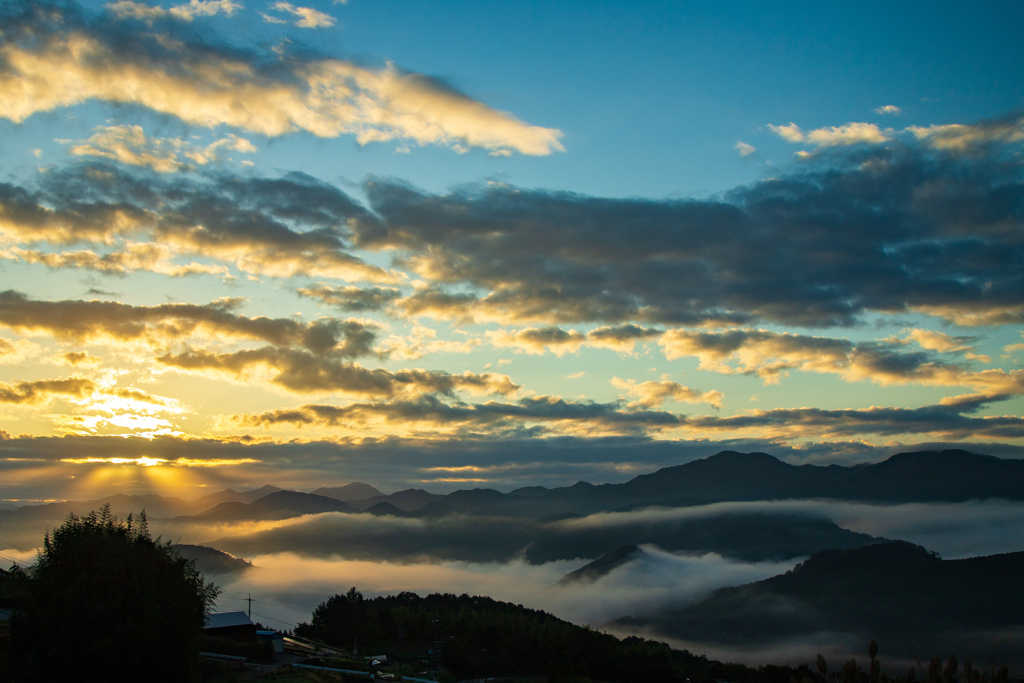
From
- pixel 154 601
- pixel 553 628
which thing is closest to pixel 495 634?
pixel 553 628

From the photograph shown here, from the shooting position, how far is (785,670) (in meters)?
124

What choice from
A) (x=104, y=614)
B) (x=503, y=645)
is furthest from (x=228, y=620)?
(x=503, y=645)

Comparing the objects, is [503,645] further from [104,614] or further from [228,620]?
[104,614]

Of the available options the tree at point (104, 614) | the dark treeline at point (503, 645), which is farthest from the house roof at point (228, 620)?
the dark treeline at point (503, 645)

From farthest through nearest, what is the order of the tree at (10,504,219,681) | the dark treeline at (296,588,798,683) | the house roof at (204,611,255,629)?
the dark treeline at (296,588,798,683) → the house roof at (204,611,255,629) → the tree at (10,504,219,681)

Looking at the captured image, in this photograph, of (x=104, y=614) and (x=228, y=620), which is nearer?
(x=104, y=614)

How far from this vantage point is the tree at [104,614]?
32.2 meters

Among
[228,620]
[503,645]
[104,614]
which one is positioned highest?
[104,614]

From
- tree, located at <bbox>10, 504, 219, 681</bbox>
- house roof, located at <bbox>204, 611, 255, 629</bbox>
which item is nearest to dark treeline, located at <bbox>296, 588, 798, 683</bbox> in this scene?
house roof, located at <bbox>204, 611, 255, 629</bbox>

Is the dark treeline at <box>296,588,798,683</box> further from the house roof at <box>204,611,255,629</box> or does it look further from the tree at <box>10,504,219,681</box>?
the tree at <box>10,504,219,681</box>

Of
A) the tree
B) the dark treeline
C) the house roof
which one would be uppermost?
the tree

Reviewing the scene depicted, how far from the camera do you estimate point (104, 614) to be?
107 ft

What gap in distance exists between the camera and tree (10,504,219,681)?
32156 mm

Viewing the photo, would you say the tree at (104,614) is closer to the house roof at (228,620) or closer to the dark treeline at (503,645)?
the house roof at (228,620)
